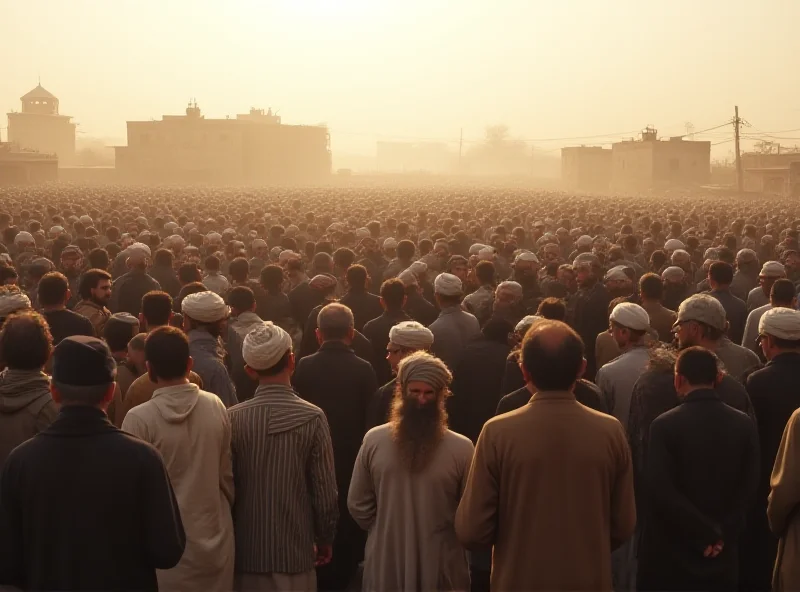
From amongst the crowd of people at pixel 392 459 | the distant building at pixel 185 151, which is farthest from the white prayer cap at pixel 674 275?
the distant building at pixel 185 151

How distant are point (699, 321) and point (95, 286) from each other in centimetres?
511

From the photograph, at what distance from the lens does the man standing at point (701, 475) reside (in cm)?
500

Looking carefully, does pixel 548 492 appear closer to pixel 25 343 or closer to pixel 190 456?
pixel 190 456

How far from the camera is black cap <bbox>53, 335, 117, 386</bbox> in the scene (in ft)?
13.0

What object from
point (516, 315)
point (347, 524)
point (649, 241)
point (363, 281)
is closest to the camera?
point (347, 524)

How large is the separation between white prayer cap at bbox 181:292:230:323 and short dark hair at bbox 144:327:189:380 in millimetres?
1740

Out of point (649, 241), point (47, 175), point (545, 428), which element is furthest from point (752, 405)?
point (47, 175)

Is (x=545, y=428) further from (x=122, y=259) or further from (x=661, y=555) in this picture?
(x=122, y=259)

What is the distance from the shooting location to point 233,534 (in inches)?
198

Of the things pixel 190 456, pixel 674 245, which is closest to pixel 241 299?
pixel 190 456

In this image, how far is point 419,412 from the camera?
186 inches

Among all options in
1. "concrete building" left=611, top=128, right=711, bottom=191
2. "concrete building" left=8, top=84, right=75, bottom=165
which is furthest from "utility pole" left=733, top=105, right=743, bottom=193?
"concrete building" left=8, top=84, right=75, bottom=165

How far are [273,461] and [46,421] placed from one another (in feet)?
4.14

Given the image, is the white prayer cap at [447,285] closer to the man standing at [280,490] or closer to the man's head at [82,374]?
the man standing at [280,490]
